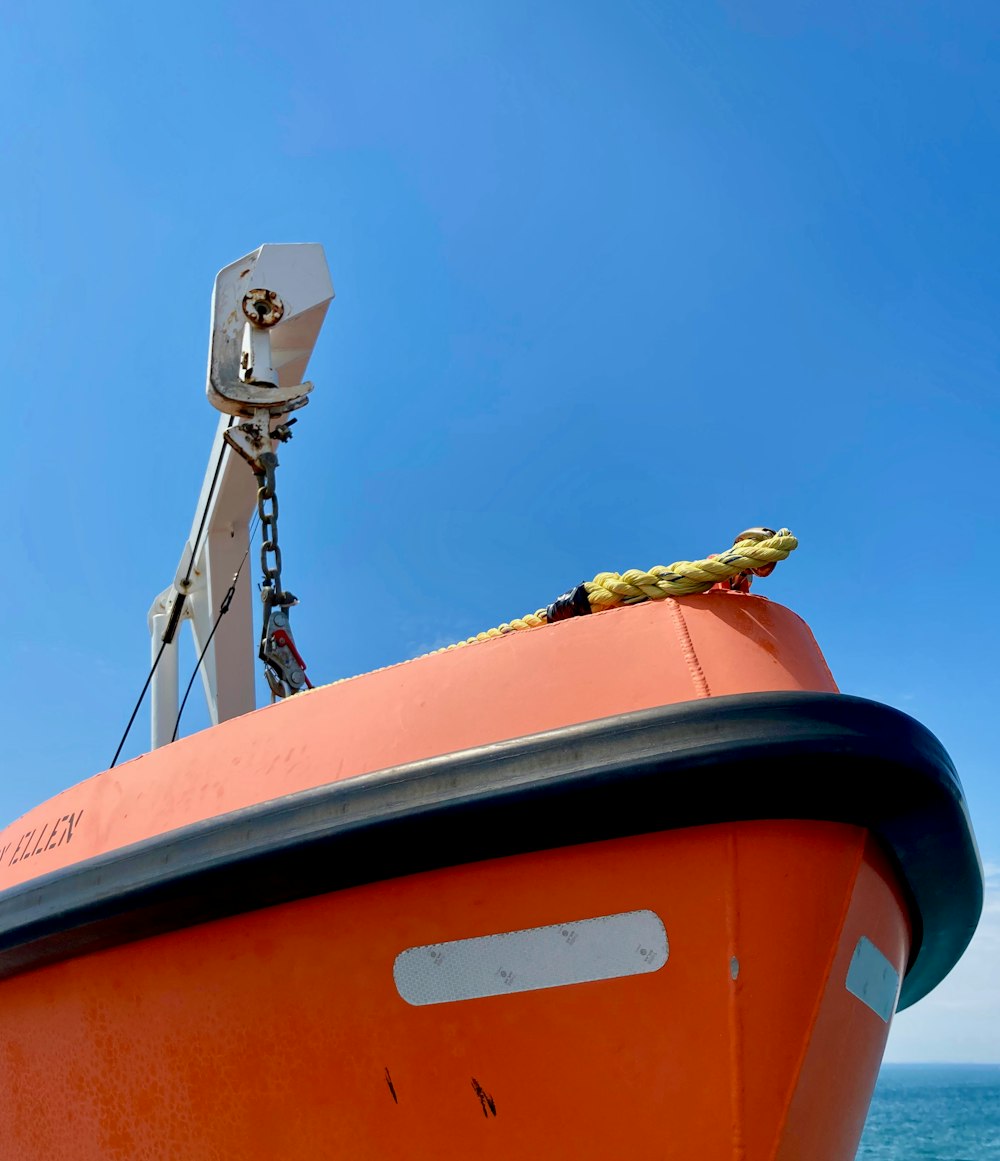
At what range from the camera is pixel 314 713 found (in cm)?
247

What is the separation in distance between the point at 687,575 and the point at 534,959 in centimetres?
92

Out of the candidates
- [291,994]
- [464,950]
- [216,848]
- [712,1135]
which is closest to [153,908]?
[216,848]

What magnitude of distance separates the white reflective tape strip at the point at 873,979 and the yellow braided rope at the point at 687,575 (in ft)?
2.81

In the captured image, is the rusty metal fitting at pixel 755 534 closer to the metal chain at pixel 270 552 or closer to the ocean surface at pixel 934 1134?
the metal chain at pixel 270 552

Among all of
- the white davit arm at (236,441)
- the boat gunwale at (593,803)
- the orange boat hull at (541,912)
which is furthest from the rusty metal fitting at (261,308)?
the boat gunwale at (593,803)

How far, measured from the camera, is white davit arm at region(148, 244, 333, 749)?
4551 millimetres

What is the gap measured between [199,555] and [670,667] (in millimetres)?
4127

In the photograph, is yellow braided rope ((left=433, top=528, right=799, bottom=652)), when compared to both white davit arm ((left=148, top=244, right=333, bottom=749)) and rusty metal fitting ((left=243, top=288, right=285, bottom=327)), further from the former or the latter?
rusty metal fitting ((left=243, top=288, right=285, bottom=327))

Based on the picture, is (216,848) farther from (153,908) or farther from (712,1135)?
(712,1135)

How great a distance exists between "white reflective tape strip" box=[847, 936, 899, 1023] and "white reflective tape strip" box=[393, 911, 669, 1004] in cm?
51

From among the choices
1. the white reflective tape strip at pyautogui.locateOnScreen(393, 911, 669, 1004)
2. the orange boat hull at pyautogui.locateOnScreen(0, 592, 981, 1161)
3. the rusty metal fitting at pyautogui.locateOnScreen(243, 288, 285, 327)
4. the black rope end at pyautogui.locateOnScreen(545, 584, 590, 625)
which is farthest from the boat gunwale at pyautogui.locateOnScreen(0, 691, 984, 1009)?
the rusty metal fitting at pyautogui.locateOnScreen(243, 288, 285, 327)

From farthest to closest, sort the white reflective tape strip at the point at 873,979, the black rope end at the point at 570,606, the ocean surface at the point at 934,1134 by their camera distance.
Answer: the ocean surface at the point at 934,1134, the black rope end at the point at 570,606, the white reflective tape strip at the point at 873,979

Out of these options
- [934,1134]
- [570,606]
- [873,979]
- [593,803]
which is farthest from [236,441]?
[934,1134]

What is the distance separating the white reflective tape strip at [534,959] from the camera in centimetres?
192
